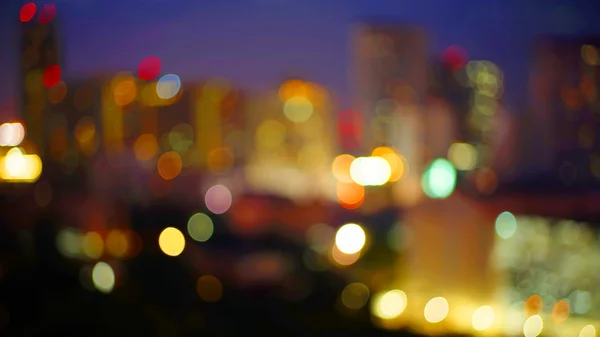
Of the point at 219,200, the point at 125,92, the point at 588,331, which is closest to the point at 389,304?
the point at 588,331

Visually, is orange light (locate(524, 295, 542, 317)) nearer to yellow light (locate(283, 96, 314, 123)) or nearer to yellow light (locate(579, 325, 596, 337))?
yellow light (locate(579, 325, 596, 337))

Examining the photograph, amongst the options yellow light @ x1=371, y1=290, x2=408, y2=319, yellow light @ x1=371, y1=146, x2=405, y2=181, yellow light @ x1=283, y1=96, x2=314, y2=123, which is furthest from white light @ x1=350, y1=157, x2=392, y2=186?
yellow light @ x1=371, y1=290, x2=408, y2=319

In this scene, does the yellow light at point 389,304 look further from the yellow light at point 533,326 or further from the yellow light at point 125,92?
the yellow light at point 125,92

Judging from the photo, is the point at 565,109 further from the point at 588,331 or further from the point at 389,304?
the point at 389,304

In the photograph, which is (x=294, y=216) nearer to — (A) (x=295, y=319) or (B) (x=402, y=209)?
(B) (x=402, y=209)

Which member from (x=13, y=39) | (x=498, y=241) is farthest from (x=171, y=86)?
(x=498, y=241)
